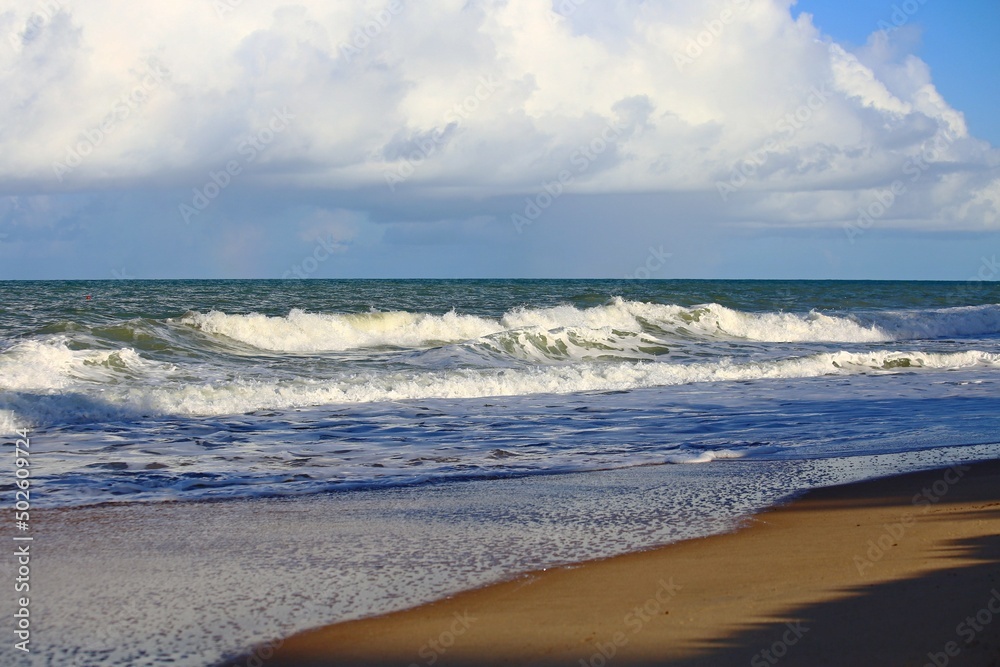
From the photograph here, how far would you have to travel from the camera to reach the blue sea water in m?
8.80

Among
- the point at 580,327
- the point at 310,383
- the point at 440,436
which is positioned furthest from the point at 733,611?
the point at 580,327

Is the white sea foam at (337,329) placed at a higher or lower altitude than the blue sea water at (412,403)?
higher

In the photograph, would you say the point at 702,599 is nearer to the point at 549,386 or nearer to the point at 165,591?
the point at 165,591
